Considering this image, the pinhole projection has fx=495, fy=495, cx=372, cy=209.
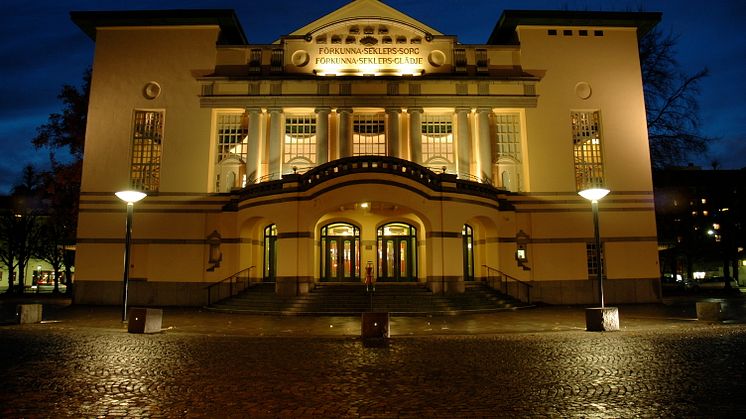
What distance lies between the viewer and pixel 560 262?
86.5ft

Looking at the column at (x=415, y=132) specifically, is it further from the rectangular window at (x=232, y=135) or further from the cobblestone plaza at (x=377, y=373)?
the cobblestone plaza at (x=377, y=373)

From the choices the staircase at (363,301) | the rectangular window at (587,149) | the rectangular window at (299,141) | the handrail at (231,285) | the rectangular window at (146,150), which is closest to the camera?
the staircase at (363,301)

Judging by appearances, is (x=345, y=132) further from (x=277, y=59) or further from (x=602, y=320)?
(x=602, y=320)

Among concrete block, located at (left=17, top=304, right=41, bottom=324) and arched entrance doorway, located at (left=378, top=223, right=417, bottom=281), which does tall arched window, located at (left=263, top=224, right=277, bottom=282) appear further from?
concrete block, located at (left=17, top=304, right=41, bottom=324)

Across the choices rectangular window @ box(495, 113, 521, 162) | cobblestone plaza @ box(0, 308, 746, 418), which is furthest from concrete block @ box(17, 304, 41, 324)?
rectangular window @ box(495, 113, 521, 162)

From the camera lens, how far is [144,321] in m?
14.4

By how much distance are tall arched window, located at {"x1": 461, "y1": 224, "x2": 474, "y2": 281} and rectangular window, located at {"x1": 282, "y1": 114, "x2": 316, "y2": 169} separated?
904 centimetres

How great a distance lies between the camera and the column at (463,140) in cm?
2692

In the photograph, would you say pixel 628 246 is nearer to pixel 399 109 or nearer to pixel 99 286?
pixel 399 109

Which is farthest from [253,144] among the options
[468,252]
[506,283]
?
[506,283]

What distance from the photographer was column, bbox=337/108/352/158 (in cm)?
2688

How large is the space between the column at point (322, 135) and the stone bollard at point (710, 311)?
17.9 m

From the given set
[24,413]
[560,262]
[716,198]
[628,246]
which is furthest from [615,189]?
[24,413]

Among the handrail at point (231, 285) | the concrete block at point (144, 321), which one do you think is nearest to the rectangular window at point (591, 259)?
the handrail at point (231, 285)
